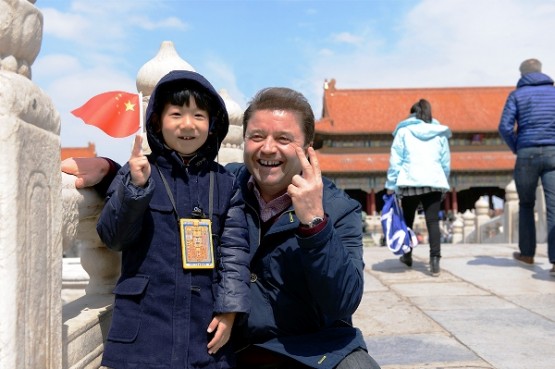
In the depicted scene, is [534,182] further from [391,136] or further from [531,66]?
[391,136]

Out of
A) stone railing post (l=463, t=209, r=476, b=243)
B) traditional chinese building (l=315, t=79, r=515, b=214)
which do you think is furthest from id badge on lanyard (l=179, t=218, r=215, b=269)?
traditional chinese building (l=315, t=79, r=515, b=214)

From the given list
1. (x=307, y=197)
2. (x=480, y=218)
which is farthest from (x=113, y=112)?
(x=480, y=218)

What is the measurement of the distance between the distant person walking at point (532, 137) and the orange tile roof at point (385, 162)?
72.6 ft

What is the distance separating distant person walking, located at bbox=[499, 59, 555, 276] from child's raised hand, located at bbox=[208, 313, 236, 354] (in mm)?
3412

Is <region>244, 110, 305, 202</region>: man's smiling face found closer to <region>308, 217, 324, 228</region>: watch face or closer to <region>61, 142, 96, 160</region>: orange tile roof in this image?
<region>308, 217, 324, 228</region>: watch face

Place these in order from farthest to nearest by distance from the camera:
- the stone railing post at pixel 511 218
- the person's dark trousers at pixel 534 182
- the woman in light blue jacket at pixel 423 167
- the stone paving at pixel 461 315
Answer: the stone railing post at pixel 511 218 → the woman in light blue jacket at pixel 423 167 → the person's dark trousers at pixel 534 182 → the stone paving at pixel 461 315

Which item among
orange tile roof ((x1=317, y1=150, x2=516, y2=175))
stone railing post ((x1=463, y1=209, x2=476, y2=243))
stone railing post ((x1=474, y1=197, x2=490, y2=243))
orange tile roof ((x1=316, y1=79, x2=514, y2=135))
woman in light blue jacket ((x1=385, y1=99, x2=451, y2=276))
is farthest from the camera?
orange tile roof ((x1=316, y1=79, x2=514, y2=135))

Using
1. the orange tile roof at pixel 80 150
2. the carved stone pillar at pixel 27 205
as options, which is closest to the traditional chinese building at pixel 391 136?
the orange tile roof at pixel 80 150

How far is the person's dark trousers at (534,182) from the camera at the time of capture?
4.32m

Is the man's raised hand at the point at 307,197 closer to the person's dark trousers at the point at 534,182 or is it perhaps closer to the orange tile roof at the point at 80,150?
the person's dark trousers at the point at 534,182

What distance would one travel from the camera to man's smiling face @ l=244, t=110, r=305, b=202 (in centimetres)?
175

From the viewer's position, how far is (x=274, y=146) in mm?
1736

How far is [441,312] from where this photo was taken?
339 cm

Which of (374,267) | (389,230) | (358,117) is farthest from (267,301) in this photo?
(358,117)
